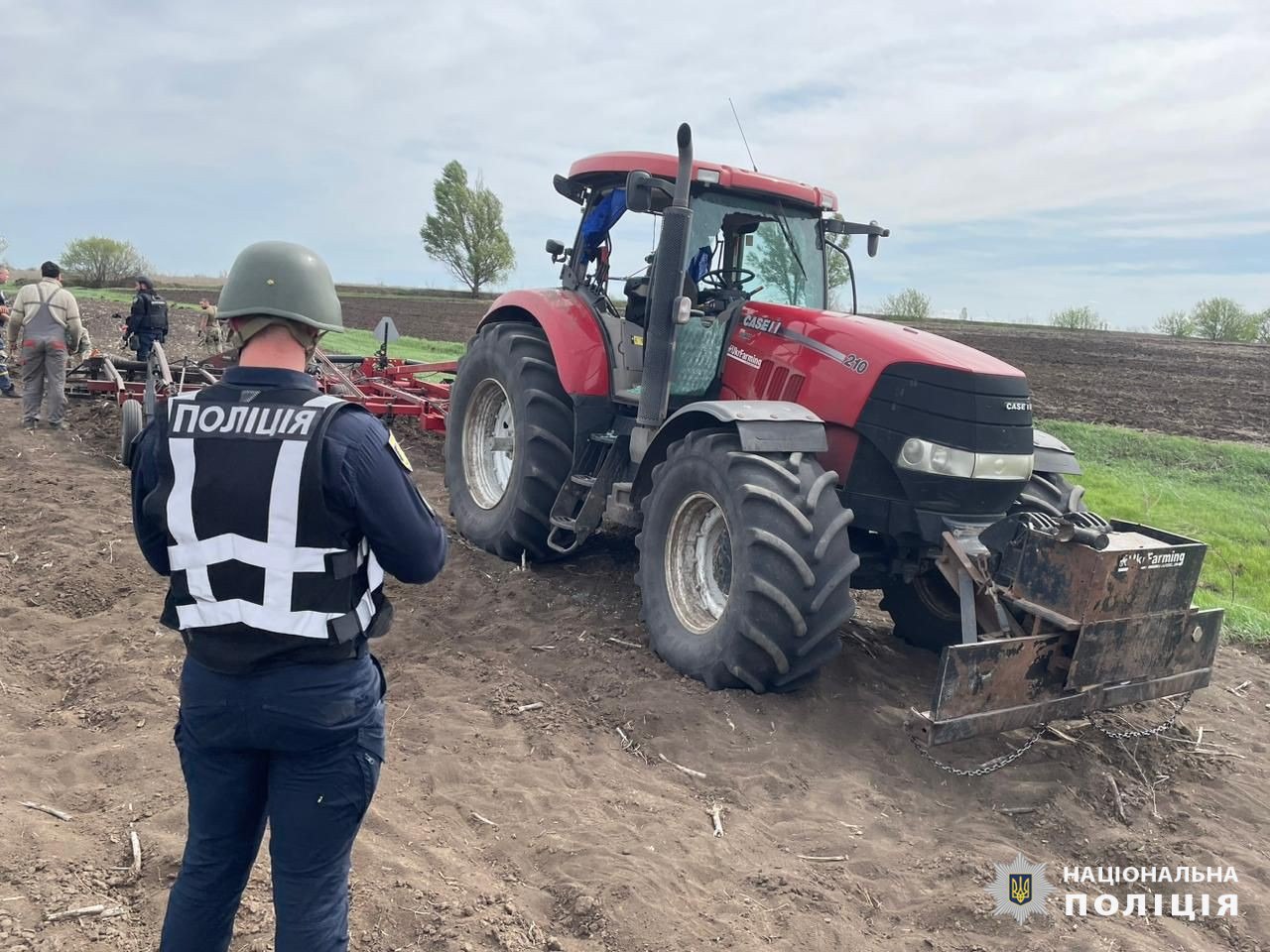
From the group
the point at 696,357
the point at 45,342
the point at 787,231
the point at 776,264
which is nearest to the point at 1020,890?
the point at 696,357

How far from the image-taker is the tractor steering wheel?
18.7ft

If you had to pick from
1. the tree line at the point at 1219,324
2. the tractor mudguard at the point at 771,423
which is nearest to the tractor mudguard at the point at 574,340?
the tractor mudguard at the point at 771,423

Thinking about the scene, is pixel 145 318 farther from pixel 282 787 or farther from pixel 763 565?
pixel 282 787

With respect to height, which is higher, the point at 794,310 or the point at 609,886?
the point at 794,310


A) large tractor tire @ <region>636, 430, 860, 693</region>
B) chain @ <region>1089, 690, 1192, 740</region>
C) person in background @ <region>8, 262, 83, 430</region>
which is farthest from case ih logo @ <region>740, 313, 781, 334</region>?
person in background @ <region>8, 262, 83, 430</region>

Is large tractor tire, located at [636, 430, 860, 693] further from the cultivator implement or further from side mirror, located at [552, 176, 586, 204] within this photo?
side mirror, located at [552, 176, 586, 204]

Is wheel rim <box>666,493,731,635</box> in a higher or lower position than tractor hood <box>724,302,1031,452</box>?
lower

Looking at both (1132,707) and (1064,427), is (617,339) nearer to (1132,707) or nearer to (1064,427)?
(1132,707)

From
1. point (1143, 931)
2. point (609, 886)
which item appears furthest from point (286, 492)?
point (1143, 931)

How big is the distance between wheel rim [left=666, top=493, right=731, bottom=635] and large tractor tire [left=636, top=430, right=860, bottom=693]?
0.01 metres

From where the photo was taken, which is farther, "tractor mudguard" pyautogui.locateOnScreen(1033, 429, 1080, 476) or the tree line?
the tree line

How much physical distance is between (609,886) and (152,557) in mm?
1755

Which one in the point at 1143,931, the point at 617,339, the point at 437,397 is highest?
the point at 617,339

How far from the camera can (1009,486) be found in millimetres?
4672
